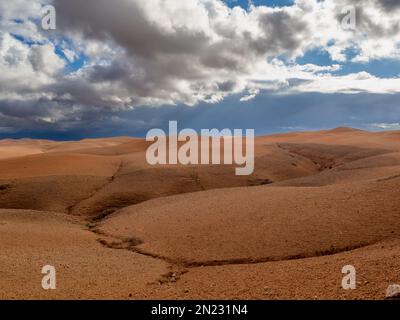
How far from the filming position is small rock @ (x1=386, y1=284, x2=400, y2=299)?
6119mm

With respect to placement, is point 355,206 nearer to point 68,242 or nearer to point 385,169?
point 68,242

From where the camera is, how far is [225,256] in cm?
1022

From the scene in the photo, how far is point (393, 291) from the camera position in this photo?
243 inches

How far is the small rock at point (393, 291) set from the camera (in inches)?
241

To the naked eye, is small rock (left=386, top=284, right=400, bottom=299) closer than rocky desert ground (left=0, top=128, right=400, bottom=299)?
Yes

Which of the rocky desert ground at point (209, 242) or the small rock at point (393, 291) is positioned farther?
the rocky desert ground at point (209, 242)

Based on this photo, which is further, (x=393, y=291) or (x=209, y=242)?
(x=209, y=242)

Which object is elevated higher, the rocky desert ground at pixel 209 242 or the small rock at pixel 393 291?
the rocky desert ground at pixel 209 242

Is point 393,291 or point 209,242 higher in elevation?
point 209,242

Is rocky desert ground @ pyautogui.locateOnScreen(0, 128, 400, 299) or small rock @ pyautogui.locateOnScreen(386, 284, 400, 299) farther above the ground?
rocky desert ground @ pyautogui.locateOnScreen(0, 128, 400, 299)

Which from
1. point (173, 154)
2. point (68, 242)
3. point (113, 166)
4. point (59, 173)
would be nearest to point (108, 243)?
point (68, 242)

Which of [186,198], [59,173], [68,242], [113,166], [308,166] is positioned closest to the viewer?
[68,242]
